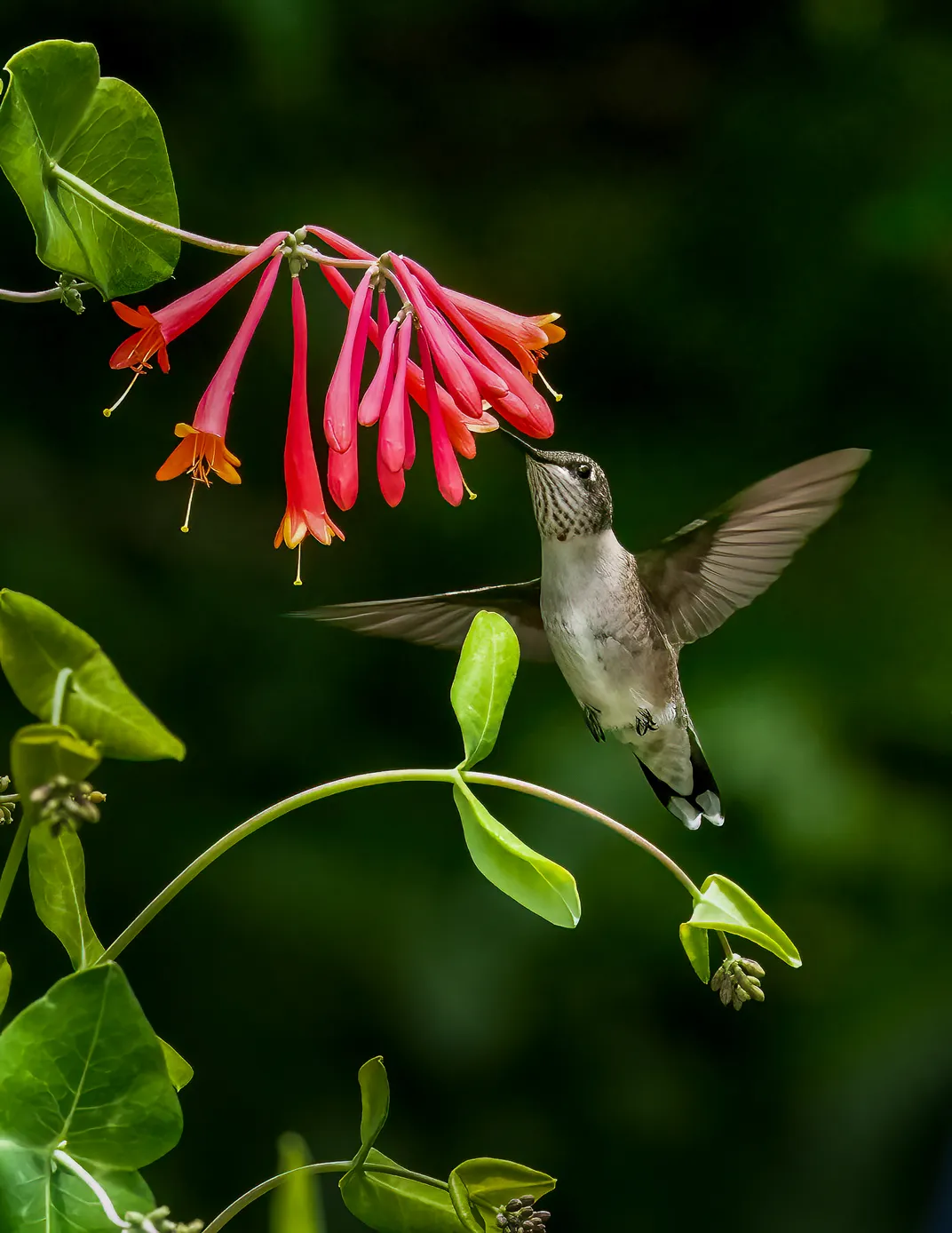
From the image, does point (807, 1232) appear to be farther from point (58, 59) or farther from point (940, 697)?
point (58, 59)

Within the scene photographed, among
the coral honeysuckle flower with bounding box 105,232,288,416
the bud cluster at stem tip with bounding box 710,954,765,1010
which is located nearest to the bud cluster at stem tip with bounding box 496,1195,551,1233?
the bud cluster at stem tip with bounding box 710,954,765,1010

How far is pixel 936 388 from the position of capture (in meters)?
2.24

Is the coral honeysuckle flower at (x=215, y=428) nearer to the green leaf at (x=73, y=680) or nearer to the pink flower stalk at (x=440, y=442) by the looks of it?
the pink flower stalk at (x=440, y=442)

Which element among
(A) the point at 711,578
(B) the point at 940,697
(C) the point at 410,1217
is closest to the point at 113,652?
(A) the point at 711,578

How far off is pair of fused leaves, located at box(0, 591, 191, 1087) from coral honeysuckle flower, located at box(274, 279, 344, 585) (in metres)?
0.32

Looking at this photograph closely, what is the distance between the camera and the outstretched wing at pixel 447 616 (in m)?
1.11

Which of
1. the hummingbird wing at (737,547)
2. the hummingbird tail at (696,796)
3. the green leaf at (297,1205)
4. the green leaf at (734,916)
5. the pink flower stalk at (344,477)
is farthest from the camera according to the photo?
the hummingbird tail at (696,796)

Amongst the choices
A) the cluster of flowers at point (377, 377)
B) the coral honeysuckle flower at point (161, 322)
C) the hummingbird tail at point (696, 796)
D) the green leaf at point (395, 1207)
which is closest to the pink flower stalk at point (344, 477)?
the cluster of flowers at point (377, 377)

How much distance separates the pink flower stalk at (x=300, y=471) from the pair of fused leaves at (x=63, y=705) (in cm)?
32

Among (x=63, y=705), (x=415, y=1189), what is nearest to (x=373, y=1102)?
(x=415, y=1189)

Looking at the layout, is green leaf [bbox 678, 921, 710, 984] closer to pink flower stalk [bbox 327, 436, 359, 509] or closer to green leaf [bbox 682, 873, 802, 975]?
green leaf [bbox 682, 873, 802, 975]

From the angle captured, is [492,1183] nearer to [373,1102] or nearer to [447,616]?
[373,1102]

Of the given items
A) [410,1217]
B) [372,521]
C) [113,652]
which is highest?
[410,1217]

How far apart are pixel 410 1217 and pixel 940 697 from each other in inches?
62.0
